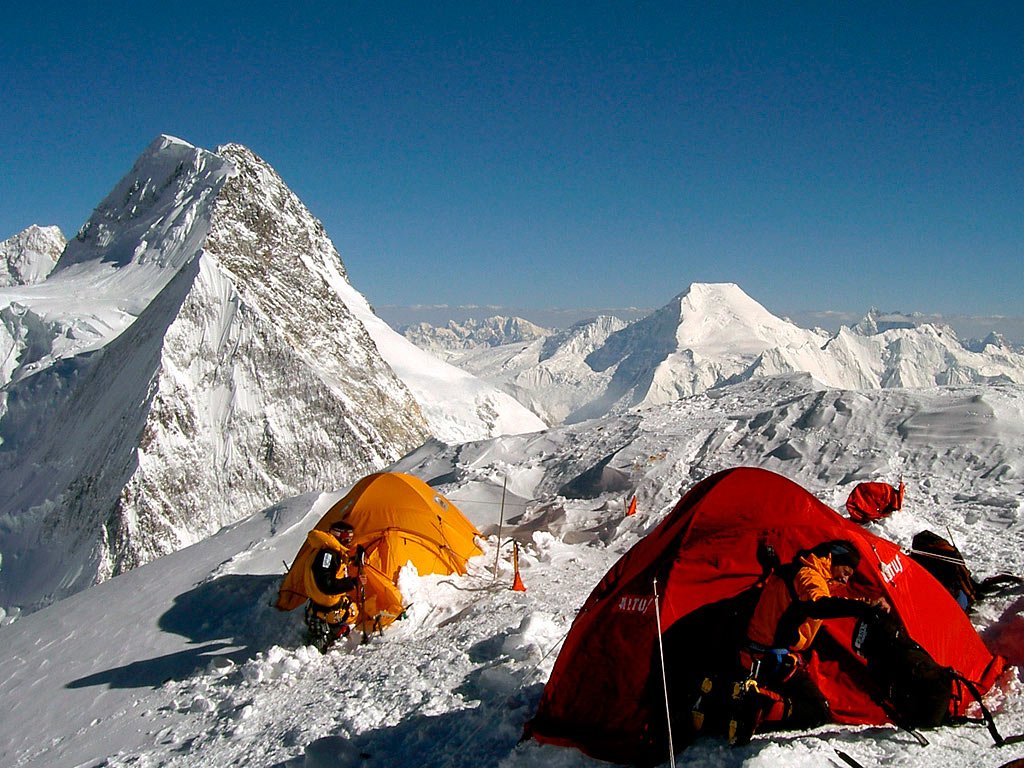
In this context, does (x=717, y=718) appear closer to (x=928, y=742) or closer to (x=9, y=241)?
(x=928, y=742)

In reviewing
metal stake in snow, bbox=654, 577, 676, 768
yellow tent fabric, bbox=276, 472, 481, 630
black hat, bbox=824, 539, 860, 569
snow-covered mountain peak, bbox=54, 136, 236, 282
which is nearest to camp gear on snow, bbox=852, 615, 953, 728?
black hat, bbox=824, 539, 860, 569

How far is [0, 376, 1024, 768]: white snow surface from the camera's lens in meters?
6.22

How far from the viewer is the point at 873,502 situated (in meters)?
10.8

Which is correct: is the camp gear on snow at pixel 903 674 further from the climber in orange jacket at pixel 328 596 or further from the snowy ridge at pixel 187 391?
the snowy ridge at pixel 187 391

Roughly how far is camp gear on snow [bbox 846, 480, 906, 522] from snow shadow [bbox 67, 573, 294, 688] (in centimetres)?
881

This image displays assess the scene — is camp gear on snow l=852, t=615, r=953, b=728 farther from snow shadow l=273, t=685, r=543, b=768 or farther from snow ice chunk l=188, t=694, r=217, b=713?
snow ice chunk l=188, t=694, r=217, b=713

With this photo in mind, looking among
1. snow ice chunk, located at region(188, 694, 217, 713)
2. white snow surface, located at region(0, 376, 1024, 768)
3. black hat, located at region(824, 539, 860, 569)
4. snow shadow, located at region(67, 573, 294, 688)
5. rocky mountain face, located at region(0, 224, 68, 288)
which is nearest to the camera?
black hat, located at region(824, 539, 860, 569)

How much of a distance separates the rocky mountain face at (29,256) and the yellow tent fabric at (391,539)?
502 feet

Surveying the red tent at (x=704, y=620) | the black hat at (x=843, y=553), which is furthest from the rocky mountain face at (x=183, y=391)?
the black hat at (x=843, y=553)

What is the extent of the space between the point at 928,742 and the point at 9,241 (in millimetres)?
175872

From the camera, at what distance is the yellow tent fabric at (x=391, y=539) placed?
32.7 feet

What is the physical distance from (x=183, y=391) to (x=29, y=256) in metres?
115

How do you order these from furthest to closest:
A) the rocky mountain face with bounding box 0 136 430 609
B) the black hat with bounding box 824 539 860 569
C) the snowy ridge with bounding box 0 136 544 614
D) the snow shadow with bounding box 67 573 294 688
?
the snowy ridge with bounding box 0 136 544 614, the rocky mountain face with bounding box 0 136 430 609, the snow shadow with bounding box 67 573 294 688, the black hat with bounding box 824 539 860 569

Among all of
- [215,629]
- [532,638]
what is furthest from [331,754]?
[215,629]
